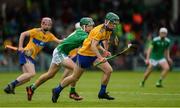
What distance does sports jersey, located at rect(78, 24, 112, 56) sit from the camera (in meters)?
21.0

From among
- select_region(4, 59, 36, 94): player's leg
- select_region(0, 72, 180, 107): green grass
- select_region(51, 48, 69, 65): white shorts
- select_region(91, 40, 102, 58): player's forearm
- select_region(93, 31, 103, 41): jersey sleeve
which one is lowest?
select_region(0, 72, 180, 107): green grass

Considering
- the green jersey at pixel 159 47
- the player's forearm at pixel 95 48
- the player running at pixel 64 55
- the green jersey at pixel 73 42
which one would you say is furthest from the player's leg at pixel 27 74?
the green jersey at pixel 159 47

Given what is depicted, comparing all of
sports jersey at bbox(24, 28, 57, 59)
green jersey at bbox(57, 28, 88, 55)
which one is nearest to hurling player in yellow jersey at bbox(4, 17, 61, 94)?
sports jersey at bbox(24, 28, 57, 59)

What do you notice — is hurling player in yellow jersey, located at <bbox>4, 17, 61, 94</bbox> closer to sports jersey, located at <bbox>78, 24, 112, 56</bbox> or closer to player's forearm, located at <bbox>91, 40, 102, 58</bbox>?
sports jersey, located at <bbox>78, 24, 112, 56</bbox>

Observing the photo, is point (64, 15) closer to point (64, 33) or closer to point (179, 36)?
point (64, 33)

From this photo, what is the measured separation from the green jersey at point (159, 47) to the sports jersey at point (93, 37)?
8.99 m

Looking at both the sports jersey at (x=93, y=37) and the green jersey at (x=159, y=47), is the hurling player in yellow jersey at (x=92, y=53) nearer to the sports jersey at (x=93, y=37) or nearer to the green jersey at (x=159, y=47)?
the sports jersey at (x=93, y=37)

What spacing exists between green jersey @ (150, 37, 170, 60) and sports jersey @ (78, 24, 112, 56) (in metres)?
8.99

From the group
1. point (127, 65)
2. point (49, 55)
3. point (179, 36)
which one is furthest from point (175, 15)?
point (49, 55)

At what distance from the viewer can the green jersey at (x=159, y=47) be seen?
30.2 metres

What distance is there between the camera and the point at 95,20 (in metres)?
41.9

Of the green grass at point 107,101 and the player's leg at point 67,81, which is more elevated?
the player's leg at point 67,81

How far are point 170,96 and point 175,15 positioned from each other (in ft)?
71.0

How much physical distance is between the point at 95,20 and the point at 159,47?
11864 millimetres
